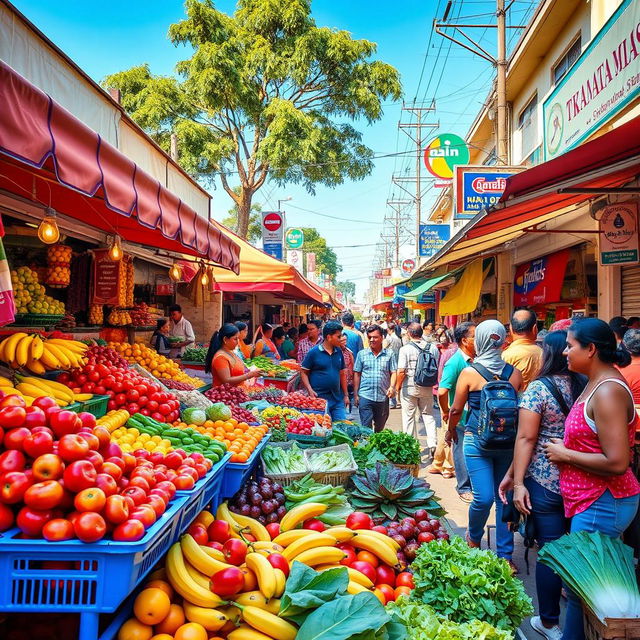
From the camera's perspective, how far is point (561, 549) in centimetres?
289

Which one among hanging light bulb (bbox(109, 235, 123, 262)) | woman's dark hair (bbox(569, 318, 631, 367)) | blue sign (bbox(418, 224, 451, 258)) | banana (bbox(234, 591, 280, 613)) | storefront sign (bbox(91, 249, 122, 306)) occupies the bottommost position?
banana (bbox(234, 591, 280, 613))

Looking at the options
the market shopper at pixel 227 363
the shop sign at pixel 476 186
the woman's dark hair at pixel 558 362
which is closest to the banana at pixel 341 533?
the woman's dark hair at pixel 558 362

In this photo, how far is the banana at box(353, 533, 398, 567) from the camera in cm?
311

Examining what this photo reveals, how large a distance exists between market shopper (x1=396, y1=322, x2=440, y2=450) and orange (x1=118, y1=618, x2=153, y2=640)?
626cm

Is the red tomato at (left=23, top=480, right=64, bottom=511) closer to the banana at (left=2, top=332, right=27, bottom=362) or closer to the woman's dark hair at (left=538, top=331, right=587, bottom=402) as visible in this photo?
the banana at (left=2, top=332, right=27, bottom=362)

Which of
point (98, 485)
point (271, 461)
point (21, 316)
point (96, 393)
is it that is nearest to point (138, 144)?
point (21, 316)

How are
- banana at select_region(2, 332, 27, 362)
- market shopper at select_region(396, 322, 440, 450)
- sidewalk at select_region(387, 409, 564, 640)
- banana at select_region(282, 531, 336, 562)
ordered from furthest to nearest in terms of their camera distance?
market shopper at select_region(396, 322, 440, 450), sidewalk at select_region(387, 409, 564, 640), banana at select_region(2, 332, 27, 362), banana at select_region(282, 531, 336, 562)

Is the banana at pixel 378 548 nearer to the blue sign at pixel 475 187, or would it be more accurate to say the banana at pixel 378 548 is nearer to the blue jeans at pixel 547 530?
the blue jeans at pixel 547 530

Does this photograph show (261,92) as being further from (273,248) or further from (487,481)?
(487,481)

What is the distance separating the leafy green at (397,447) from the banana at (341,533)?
6.13 feet

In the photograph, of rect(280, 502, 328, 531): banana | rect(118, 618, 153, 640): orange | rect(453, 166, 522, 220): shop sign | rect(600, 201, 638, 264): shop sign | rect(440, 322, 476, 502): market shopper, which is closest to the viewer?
rect(118, 618, 153, 640): orange

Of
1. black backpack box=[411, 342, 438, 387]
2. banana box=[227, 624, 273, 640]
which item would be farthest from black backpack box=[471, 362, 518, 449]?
black backpack box=[411, 342, 438, 387]

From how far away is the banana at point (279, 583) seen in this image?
2.44 metres

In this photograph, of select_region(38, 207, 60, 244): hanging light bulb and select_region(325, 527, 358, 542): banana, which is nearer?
select_region(325, 527, 358, 542): banana
